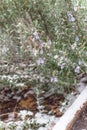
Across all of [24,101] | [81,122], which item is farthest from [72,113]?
[24,101]

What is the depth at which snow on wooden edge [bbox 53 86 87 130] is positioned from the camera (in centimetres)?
283

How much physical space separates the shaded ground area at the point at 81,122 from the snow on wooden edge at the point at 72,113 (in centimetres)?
4

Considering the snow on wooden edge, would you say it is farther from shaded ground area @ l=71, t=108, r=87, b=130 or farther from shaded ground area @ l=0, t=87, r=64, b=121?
shaded ground area @ l=0, t=87, r=64, b=121

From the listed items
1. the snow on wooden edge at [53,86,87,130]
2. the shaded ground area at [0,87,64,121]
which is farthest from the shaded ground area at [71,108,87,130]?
the shaded ground area at [0,87,64,121]

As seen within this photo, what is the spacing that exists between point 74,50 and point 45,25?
0.49m

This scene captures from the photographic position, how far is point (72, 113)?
2980 millimetres

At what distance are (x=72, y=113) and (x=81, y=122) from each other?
0.11m

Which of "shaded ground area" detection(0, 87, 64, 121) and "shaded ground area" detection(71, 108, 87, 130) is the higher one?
"shaded ground area" detection(0, 87, 64, 121)

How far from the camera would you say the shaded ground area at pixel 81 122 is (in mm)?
2941

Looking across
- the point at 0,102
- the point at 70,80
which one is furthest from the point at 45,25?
the point at 0,102

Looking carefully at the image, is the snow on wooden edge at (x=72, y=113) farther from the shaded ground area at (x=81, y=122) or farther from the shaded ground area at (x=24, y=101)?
the shaded ground area at (x=24, y=101)

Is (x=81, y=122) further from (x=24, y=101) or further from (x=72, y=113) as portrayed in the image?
(x=24, y=101)

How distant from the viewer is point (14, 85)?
11.5 ft

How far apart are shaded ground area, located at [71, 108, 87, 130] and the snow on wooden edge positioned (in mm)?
41
